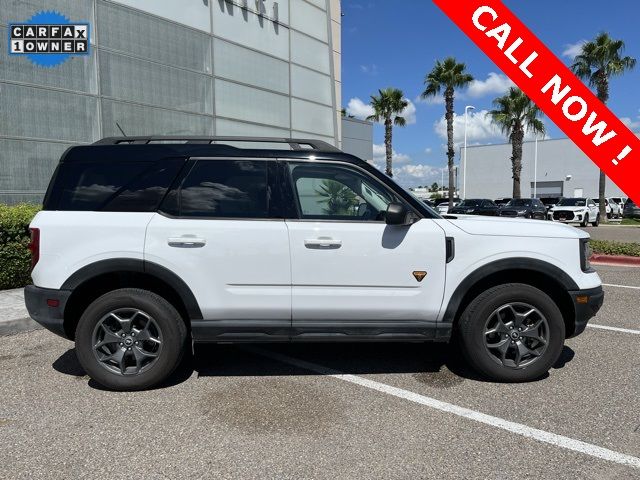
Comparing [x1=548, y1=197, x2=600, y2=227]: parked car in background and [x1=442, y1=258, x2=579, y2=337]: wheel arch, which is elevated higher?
[x1=548, y1=197, x2=600, y2=227]: parked car in background

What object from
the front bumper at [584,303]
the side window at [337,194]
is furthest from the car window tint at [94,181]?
the front bumper at [584,303]

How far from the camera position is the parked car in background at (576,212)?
83.5ft

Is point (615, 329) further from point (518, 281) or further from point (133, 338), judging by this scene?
point (133, 338)

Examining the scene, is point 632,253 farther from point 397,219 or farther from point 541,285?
point 397,219

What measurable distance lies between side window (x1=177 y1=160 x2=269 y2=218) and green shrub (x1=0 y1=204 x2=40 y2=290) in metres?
4.09

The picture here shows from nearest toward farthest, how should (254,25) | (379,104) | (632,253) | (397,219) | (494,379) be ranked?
(397,219) < (494,379) < (632,253) < (254,25) < (379,104)

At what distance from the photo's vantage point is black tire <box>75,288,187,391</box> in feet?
12.0

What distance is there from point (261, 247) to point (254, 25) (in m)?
12.5

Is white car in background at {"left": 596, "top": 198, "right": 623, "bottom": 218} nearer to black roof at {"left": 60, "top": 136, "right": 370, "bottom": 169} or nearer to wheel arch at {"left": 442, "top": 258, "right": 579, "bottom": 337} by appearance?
wheel arch at {"left": 442, "top": 258, "right": 579, "bottom": 337}

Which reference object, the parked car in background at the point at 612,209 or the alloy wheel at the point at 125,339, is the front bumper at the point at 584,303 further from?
the parked car in background at the point at 612,209

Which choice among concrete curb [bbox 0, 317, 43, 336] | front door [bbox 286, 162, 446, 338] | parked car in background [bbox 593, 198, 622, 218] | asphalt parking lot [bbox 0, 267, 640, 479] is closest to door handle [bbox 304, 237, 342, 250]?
front door [bbox 286, 162, 446, 338]

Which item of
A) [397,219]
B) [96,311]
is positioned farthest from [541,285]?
[96,311]

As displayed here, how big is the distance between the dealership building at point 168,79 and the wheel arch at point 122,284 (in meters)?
7.08

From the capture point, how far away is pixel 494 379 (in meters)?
3.89
